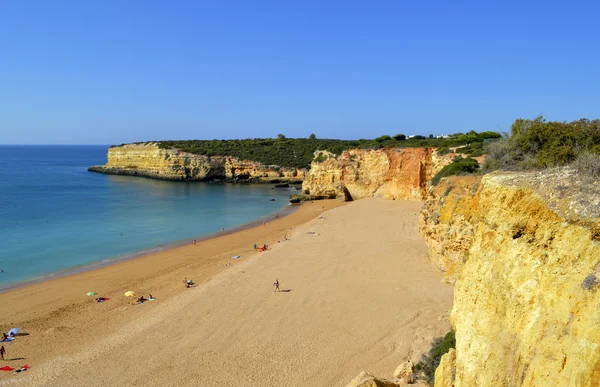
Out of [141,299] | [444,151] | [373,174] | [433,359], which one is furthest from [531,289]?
[373,174]

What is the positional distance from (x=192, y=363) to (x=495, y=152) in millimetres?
10718

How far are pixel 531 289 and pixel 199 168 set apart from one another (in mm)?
61412

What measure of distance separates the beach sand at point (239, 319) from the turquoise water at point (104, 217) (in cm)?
404

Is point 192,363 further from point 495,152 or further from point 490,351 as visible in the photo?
point 495,152

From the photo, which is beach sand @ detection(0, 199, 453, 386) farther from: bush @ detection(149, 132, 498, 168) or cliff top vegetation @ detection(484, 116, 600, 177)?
bush @ detection(149, 132, 498, 168)

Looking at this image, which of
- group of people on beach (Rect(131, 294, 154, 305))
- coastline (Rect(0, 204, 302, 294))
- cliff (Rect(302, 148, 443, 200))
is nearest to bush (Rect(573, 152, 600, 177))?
group of people on beach (Rect(131, 294, 154, 305))

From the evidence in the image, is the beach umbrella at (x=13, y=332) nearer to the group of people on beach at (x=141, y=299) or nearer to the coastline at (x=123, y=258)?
the group of people on beach at (x=141, y=299)

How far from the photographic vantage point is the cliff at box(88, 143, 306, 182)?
60438 millimetres

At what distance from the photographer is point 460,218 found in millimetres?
13531

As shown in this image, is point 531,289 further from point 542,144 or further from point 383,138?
point 383,138

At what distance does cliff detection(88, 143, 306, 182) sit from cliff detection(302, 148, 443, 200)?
A: 1535cm

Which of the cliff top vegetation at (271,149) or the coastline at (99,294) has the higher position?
the cliff top vegetation at (271,149)

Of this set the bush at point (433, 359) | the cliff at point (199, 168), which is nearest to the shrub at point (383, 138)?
the cliff at point (199, 168)

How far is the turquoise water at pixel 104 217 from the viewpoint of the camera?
22.9m
